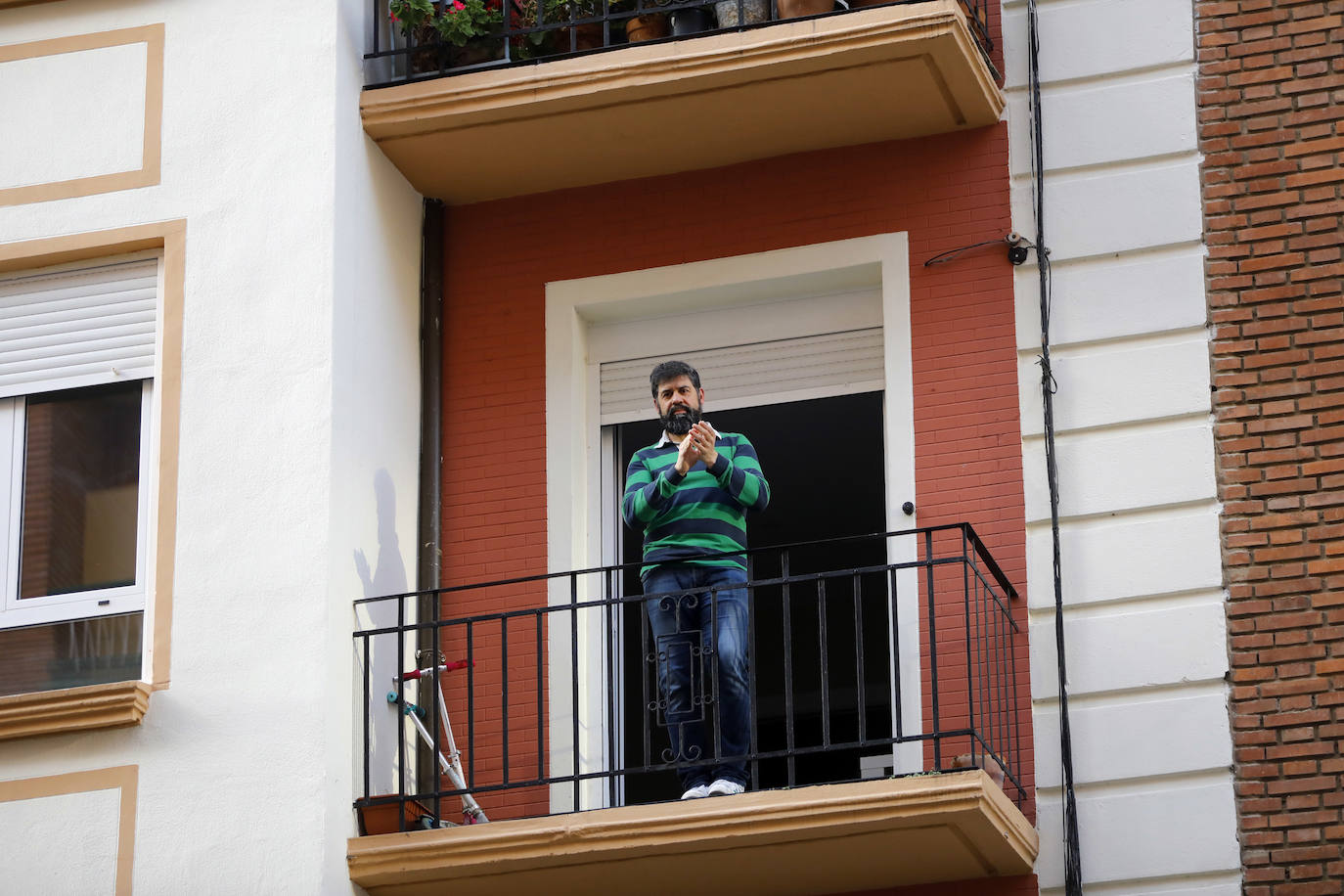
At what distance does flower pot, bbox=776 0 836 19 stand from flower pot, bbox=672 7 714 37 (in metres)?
0.41

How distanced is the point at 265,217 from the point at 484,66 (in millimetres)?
1299

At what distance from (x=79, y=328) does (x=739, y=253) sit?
3.14 meters

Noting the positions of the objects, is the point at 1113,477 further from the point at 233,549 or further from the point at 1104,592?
the point at 233,549

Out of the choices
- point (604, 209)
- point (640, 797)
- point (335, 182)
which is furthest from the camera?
point (640, 797)

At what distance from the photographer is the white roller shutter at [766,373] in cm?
1070

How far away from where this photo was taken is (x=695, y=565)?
9664 mm

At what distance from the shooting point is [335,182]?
33.6ft

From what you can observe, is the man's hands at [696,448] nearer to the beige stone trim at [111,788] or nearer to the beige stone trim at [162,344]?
the beige stone trim at [162,344]

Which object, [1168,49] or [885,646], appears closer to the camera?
[1168,49]

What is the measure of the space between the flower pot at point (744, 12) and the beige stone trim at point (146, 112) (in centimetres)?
267

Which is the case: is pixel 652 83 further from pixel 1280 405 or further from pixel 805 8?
pixel 1280 405

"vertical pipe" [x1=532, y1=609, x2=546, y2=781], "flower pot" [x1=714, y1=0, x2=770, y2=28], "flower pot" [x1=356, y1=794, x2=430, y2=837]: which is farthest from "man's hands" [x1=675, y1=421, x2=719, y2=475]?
"flower pot" [x1=714, y1=0, x2=770, y2=28]

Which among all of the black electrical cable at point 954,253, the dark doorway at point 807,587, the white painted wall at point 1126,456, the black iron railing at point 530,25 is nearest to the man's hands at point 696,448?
the dark doorway at point 807,587

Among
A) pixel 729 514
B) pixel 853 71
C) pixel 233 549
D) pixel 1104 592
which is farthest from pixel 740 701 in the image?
pixel 853 71
